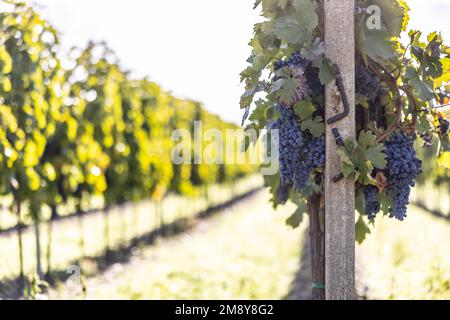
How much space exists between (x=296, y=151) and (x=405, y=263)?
516 centimetres

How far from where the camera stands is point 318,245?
12.0 feet

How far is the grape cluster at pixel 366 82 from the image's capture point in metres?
3.27

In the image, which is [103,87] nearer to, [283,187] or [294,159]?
[283,187]

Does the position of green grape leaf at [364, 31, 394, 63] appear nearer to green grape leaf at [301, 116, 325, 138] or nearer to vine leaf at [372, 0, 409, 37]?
vine leaf at [372, 0, 409, 37]

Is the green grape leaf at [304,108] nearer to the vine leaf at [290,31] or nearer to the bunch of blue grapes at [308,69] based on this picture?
the bunch of blue grapes at [308,69]

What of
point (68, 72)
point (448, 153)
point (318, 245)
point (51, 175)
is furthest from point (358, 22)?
point (68, 72)

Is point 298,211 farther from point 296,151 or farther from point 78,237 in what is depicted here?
point 78,237

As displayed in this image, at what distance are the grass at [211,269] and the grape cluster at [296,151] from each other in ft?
2.90

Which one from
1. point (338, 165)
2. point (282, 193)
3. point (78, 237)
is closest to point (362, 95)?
point (338, 165)

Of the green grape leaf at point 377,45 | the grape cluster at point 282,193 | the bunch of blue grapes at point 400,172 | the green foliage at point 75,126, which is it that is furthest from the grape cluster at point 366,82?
the green foliage at point 75,126

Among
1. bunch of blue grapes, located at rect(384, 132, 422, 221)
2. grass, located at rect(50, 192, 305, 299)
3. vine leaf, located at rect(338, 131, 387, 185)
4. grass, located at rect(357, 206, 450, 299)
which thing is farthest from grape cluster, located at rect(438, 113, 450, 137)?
grass, located at rect(357, 206, 450, 299)

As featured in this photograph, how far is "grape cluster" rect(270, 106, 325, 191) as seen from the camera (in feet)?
9.91

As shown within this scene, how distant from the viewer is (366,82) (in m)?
3.27

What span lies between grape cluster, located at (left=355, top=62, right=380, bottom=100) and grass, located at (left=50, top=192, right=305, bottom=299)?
1.09 metres
